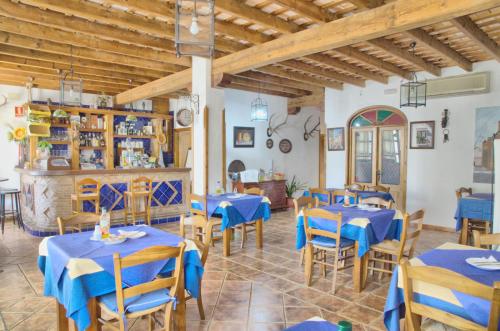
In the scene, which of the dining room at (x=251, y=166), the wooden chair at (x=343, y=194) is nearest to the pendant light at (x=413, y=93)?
the dining room at (x=251, y=166)

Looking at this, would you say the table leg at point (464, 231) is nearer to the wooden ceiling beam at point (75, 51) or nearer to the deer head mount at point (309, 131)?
the wooden ceiling beam at point (75, 51)

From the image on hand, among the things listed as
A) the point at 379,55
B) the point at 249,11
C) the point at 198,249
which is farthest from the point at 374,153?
the point at 198,249

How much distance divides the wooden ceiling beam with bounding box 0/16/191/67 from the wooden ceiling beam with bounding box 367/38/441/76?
3.21 m

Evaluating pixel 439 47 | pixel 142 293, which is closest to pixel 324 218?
pixel 142 293

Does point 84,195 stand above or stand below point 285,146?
below

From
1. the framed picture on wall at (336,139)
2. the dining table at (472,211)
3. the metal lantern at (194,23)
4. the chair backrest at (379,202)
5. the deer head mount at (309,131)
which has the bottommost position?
the dining table at (472,211)

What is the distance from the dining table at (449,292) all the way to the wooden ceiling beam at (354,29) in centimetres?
219

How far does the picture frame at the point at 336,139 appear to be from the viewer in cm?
827

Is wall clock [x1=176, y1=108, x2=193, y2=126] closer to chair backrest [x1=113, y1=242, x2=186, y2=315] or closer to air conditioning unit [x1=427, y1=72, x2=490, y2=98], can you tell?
chair backrest [x1=113, y1=242, x2=186, y2=315]

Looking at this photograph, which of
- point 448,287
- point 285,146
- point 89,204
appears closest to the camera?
point 448,287

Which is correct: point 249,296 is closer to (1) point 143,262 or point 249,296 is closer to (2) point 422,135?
(1) point 143,262

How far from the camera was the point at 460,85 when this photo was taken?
6391mm

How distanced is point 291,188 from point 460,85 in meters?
4.50

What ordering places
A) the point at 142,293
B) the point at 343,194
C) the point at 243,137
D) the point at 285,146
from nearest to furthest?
the point at 142,293, the point at 343,194, the point at 243,137, the point at 285,146
